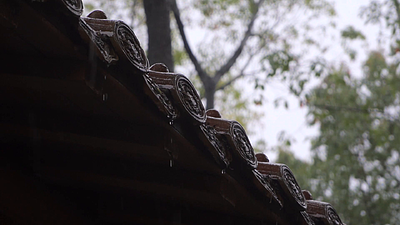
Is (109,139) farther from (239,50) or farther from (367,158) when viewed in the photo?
(367,158)

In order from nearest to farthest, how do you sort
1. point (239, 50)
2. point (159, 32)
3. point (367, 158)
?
point (159, 32), point (239, 50), point (367, 158)

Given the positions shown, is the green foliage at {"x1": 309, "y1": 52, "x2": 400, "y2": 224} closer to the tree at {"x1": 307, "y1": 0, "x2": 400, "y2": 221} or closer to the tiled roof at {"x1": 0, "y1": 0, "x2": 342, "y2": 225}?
the tree at {"x1": 307, "y1": 0, "x2": 400, "y2": 221}

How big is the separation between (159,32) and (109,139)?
12.6 ft

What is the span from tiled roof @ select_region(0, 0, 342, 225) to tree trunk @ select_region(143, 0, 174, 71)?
3.17 meters

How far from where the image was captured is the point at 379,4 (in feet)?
33.9

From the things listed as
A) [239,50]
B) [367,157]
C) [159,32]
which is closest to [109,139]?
[159,32]

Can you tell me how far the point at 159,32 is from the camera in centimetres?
591

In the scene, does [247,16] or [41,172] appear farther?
[247,16]

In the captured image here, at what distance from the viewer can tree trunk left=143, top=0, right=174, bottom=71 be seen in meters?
5.84

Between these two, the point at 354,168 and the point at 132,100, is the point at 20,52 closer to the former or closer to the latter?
the point at 132,100

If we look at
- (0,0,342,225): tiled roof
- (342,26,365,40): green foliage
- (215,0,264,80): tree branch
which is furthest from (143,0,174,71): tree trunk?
(342,26,365,40): green foliage

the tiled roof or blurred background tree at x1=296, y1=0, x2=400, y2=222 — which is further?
blurred background tree at x1=296, y1=0, x2=400, y2=222

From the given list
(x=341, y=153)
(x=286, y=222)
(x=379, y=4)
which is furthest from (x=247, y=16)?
(x=286, y=222)

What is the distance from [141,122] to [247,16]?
10.6 meters
